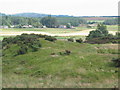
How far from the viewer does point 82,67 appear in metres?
33.0

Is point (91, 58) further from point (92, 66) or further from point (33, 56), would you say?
point (33, 56)

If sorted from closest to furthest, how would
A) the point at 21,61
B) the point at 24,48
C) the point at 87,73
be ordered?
the point at 87,73 → the point at 21,61 → the point at 24,48

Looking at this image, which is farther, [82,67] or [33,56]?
[33,56]

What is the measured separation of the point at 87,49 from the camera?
160 ft

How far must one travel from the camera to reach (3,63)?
40.3m

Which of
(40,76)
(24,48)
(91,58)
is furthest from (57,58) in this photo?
(24,48)

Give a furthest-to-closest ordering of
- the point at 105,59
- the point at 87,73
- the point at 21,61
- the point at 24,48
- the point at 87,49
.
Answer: the point at 87,49, the point at 24,48, the point at 21,61, the point at 105,59, the point at 87,73

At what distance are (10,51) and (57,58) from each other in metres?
14.7

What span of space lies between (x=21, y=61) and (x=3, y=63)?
107 inches

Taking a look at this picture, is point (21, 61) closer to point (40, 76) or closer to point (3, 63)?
point (3, 63)

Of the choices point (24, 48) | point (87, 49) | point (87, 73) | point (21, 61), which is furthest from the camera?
point (87, 49)

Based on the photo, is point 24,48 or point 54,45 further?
point 54,45

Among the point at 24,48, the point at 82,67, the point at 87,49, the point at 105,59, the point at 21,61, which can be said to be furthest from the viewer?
the point at 87,49

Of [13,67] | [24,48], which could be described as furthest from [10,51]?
[13,67]
